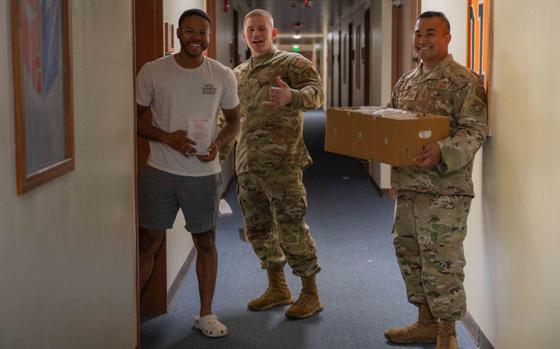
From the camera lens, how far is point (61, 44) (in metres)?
1.96

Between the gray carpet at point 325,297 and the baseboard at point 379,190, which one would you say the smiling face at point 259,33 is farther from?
the baseboard at point 379,190

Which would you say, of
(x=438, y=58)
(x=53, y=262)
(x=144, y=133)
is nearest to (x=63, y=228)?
(x=53, y=262)

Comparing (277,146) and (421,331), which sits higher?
(277,146)

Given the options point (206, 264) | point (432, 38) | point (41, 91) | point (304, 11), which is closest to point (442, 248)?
point (432, 38)

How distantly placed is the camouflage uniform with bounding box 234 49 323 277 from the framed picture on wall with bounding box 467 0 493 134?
71 cm

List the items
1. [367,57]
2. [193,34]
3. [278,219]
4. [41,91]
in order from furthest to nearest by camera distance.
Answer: [367,57] → [278,219] → [193,34] → [41,91]

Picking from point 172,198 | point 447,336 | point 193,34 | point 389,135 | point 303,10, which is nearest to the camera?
point 389,135

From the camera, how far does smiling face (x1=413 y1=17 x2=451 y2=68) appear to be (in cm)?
295

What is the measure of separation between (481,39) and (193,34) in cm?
120

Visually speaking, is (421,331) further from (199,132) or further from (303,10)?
(303,10)

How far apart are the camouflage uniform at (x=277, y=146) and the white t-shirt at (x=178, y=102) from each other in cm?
38

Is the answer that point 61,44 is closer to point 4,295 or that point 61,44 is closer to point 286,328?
point 4,295

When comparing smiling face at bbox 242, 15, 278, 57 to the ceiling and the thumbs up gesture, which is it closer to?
the thumbs up gesture

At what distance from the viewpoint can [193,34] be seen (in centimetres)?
315
